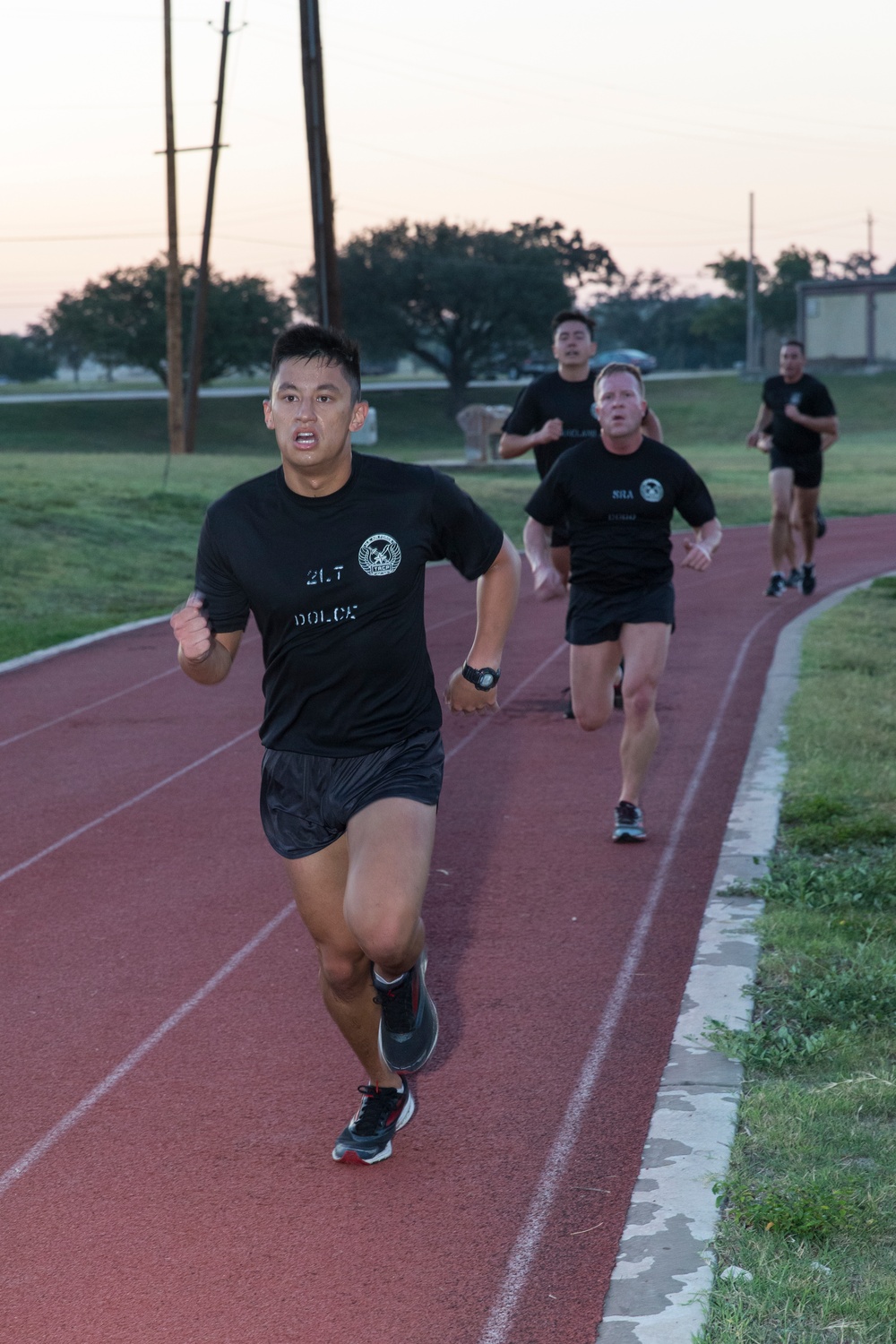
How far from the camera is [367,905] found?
155 inches

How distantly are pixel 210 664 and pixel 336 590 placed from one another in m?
0.38

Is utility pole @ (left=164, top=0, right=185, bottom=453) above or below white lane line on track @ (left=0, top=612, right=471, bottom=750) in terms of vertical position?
above

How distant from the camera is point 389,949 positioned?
397cm

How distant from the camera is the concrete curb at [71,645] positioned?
534 inches

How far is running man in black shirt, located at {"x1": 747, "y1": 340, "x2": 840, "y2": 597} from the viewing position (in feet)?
49.3

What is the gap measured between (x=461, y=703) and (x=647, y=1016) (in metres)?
1.61

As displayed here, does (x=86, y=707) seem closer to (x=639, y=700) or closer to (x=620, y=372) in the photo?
(x=639, y=700)

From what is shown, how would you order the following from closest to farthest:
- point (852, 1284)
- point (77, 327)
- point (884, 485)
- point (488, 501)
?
point (852, 1284) → point (488, 501) → point (884, 485) → point (77, 327)

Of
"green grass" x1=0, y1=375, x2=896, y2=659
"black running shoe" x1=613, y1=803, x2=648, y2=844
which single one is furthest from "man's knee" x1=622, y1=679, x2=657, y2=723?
"green grass" x1=0, y1=375, x2=896, y2=659

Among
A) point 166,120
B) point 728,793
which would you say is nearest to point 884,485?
point 166,120

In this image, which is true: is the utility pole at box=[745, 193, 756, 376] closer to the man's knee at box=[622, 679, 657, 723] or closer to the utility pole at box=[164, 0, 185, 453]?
the utility pole at box=[164, 0, 185, 453]

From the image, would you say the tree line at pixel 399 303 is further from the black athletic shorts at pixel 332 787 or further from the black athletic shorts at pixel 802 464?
the black athletic shorts at pixel 332 787

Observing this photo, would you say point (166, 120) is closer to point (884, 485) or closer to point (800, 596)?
point (884, 485)

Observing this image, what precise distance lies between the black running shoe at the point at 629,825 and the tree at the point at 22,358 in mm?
111457
